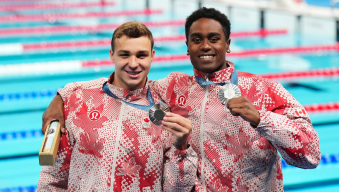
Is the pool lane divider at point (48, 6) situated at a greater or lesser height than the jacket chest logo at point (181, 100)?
greater

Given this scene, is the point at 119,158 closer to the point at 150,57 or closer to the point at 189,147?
the point at 189,147

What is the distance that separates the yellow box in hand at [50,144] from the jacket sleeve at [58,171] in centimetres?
6

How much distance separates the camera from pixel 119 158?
1.66 m

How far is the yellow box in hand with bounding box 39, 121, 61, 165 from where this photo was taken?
58.7 inches

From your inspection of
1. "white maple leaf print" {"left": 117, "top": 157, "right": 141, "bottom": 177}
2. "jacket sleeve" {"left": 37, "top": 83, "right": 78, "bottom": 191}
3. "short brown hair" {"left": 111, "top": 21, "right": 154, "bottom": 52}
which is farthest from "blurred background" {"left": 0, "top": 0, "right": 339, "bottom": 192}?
"short brown hair" {"left": 111, "top": 21, "right": 154, "bottom": 52}

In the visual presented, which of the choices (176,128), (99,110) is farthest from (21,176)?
(176,128)

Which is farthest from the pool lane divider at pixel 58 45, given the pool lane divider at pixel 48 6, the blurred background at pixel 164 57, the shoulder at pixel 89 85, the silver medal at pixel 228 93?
the silver medal at pixel 228 93

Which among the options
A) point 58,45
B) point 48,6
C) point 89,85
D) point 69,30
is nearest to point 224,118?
point 89,85

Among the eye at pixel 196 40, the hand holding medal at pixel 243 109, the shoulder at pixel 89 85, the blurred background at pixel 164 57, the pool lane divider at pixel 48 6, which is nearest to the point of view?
the hand holding medal at pixel 243 109

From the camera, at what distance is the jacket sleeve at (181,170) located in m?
1.59

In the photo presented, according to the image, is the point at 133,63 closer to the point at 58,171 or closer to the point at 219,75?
the point at 219,75

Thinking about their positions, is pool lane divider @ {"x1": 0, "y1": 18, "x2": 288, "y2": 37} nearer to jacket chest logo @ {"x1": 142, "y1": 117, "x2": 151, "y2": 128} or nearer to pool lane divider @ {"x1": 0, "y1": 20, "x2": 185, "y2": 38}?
pool lane divider @ {"x1": 0, "y1": 20, "x2": 185, "y2": 38}

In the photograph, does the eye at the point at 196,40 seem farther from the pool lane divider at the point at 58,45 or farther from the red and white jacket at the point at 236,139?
the pool lane divider at the point at 58,45

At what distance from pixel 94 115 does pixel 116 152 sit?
0.16 meters
